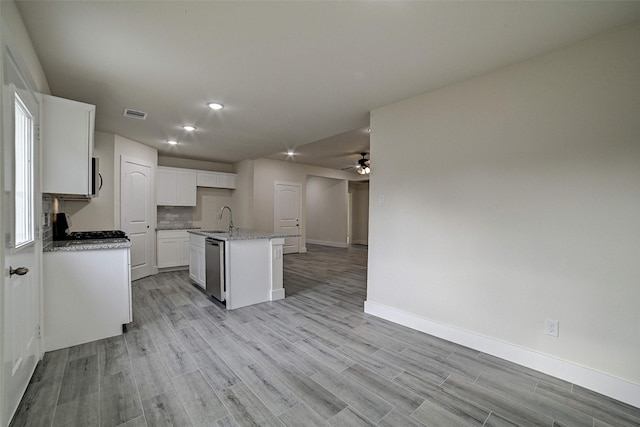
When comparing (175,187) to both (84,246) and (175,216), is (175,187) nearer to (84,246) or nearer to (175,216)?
(175,216)

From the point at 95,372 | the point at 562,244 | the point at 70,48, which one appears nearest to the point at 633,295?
the point at 562,244

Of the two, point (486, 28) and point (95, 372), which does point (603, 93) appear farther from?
point (95, 372)

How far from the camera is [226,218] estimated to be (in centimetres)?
709

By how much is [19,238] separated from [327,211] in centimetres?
841

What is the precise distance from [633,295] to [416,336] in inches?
64.5

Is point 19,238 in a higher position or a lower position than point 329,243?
higher

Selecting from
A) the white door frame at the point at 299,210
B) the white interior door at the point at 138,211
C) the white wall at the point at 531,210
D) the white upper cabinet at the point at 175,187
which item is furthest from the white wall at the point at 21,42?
the white door frame at the point at 299,210

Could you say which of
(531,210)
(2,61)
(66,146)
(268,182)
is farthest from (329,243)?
(2,61)

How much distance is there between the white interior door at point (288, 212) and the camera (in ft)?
24.3

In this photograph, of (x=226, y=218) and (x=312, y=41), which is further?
(x=226, y=218)

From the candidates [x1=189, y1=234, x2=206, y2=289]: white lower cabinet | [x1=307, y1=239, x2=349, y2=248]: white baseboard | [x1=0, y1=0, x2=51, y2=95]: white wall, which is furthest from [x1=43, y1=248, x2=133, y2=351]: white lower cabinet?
[x1=307, y1=239, x2=349, y2=248]: white baseboard

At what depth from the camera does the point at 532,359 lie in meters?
2.22

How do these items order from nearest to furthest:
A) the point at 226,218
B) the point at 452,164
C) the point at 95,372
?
the point at 95,372 → the point at 452,164 → the point at 226,218

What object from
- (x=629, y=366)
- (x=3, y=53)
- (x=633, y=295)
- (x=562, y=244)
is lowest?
(x=629, y=366)
